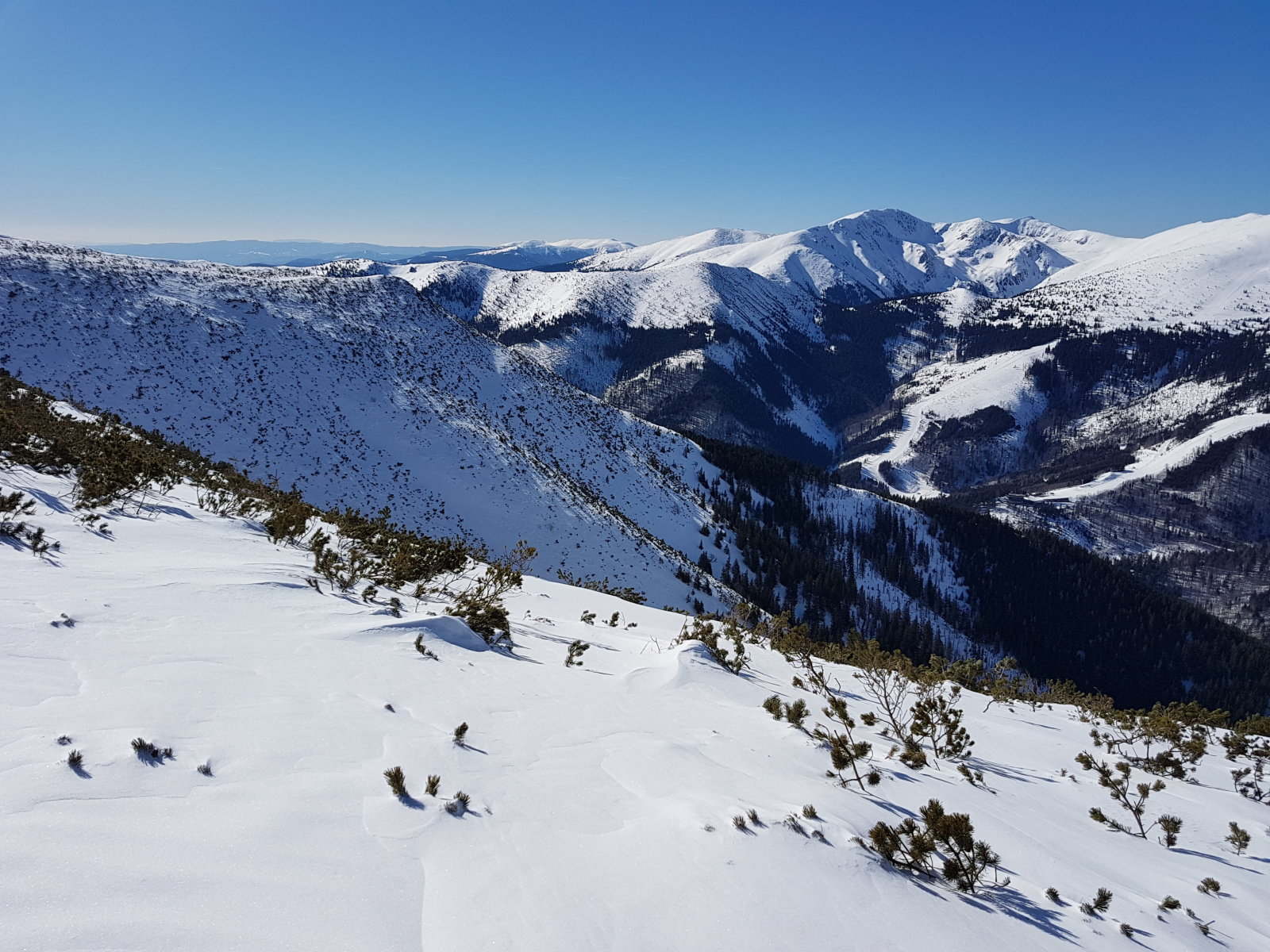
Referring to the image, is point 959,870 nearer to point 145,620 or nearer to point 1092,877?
point 1092,877

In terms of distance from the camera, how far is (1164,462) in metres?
188

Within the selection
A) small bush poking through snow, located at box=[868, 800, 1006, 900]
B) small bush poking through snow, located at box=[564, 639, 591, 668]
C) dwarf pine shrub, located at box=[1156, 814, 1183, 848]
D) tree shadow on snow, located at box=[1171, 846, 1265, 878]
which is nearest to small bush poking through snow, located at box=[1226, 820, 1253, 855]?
tree shadow on snow, located at box=[1171, 846, 1265, 878]

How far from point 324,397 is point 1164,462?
828 feet

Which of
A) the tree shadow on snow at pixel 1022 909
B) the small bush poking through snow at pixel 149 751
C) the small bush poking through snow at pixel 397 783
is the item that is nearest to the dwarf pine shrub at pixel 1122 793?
the tree shadow on snow at pixel 1022 909

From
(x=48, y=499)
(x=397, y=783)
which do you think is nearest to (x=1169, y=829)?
(x=397, y=783)

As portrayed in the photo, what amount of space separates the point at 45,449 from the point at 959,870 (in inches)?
669

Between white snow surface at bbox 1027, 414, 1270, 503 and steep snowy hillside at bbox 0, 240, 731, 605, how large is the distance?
18618 centimetres

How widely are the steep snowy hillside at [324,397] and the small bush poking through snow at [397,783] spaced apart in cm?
3450

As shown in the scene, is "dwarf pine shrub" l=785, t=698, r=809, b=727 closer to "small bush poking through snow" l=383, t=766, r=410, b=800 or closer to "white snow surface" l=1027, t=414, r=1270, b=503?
"small bush poking through snow" l=383, t=766, r=410, b=800

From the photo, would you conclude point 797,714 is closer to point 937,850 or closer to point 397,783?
point 937,850

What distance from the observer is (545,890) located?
9.95 feet

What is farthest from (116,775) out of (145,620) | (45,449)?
(45,449)

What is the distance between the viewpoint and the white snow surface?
181375 millimetres

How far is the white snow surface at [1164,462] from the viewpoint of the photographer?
595ft
